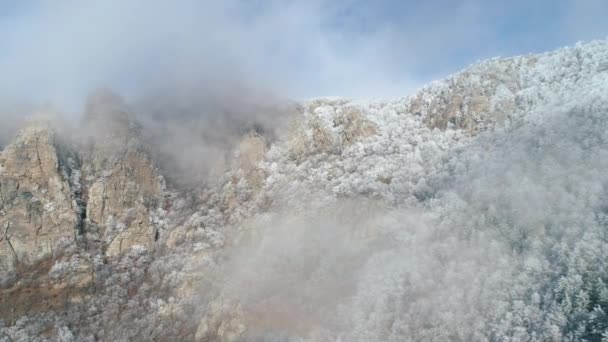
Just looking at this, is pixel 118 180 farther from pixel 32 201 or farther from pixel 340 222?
pixel 340 222

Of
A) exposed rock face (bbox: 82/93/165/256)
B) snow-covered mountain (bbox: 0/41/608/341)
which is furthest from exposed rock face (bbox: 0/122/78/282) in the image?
exposed rock face (bbox: 82/93/165/256)

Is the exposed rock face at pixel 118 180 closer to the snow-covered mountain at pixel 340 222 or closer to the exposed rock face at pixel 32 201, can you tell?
the snow-covered mountain at pixel 340 222

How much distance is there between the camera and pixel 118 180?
135 m

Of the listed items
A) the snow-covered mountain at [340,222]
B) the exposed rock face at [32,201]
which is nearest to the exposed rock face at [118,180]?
the snow-covered mountain at [340,222]

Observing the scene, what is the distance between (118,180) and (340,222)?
67.0m

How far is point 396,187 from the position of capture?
110m

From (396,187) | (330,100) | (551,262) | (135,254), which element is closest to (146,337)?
(135,254)

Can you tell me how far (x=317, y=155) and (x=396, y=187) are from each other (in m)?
33.8

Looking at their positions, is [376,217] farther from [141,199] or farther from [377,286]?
[141,199]

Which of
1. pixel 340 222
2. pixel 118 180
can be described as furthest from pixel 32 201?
pixel 340 222

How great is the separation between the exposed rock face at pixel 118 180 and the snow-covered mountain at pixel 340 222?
19.8 inches

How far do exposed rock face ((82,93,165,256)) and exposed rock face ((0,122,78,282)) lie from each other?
7.20 m

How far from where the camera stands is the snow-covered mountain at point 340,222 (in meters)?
76.4

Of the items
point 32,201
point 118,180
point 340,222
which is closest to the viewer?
point 340,222
